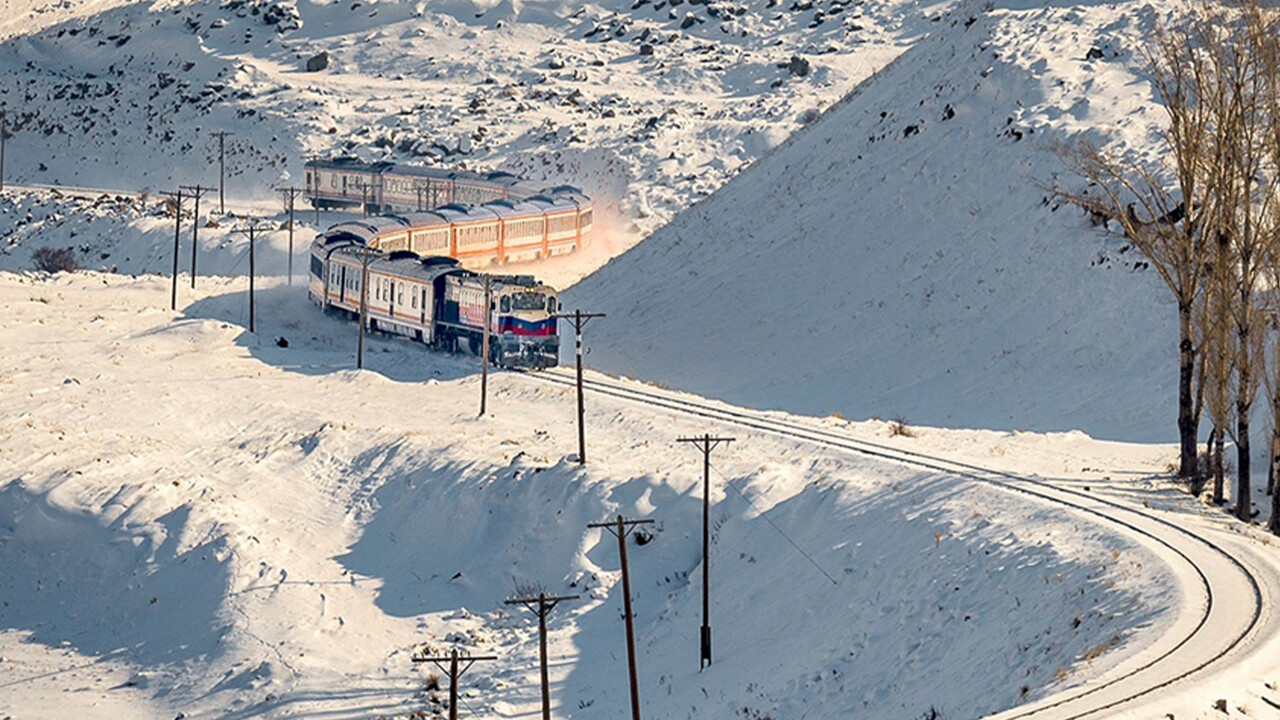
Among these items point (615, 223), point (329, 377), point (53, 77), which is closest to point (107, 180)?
point (53, 77)

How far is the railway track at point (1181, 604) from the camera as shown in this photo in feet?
79.9

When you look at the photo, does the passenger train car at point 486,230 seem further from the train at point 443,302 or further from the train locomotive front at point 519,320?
the train locomotive front at point 519,320

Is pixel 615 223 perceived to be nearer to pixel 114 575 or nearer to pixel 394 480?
pixel 394 480

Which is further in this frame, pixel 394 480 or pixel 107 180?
pixel 107 180

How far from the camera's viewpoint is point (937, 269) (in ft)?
204

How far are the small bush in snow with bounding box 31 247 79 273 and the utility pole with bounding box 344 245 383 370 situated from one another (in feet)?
102

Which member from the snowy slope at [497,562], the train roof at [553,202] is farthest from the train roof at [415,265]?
the train roof at [553,202]

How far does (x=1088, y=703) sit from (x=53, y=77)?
13539cm

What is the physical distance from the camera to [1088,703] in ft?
78.4

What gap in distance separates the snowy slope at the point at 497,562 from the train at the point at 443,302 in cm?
187

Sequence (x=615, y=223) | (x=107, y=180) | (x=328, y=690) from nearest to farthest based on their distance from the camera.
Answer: (x=328, y=690), (x=615, y=223), (x=107, y=180)

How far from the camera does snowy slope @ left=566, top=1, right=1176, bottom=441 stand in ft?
179

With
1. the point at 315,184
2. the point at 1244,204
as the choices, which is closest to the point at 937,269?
the point at 1244,204

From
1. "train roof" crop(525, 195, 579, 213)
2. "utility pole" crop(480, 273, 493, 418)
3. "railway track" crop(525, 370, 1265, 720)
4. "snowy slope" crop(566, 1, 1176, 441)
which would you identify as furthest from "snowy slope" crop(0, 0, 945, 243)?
"railway track" crop(525, 370, 1265, 720)
